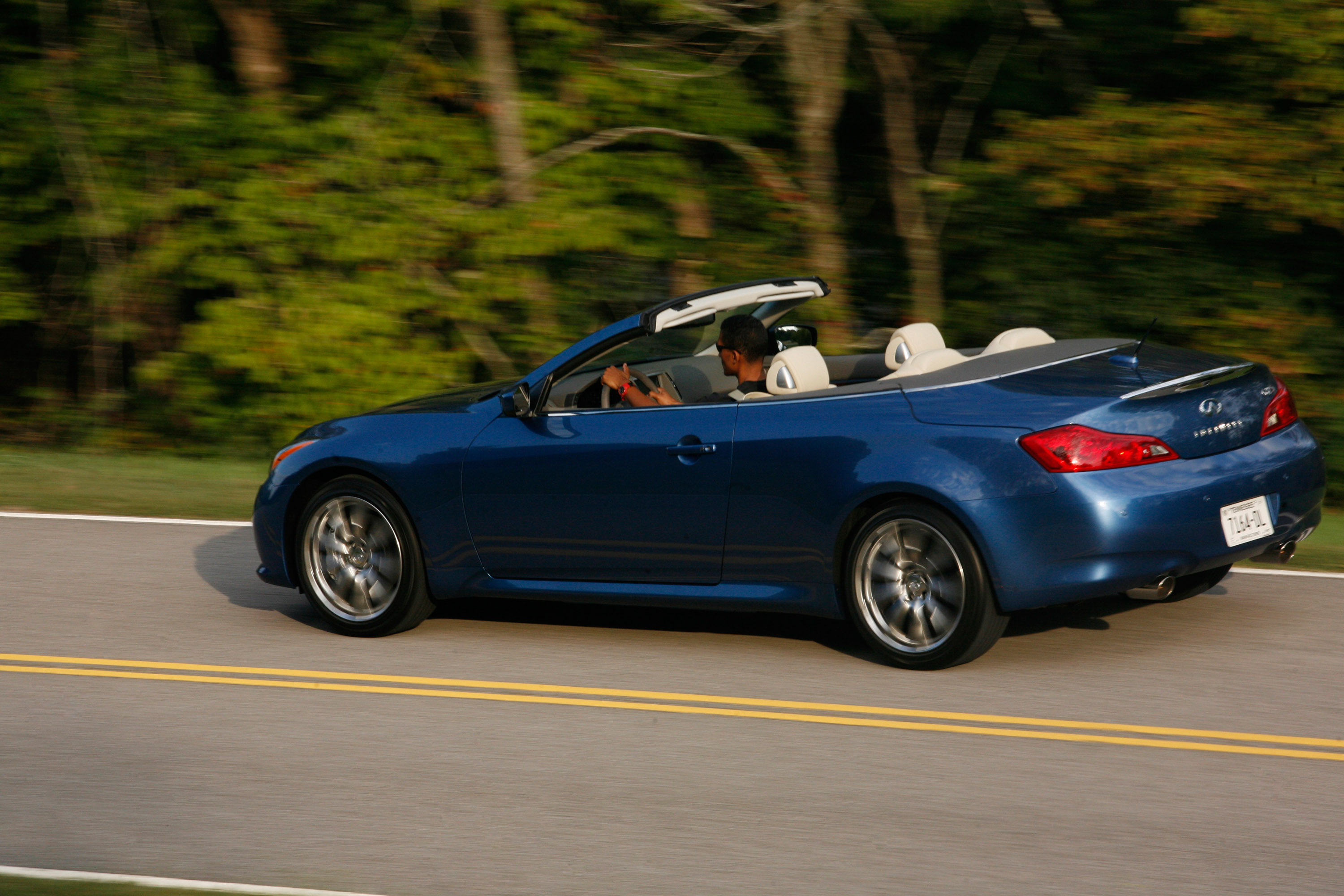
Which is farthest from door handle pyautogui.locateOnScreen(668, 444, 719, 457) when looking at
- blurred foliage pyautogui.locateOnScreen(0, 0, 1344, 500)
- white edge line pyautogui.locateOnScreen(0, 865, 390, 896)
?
blurred foliage pyautogui.locateOnScreen(0, 0, 1344, 500)

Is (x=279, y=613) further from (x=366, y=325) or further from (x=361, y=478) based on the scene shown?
(x=366, y=325)

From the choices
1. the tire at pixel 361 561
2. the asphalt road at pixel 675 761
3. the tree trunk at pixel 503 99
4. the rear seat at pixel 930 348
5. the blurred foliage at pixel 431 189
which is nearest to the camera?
the asphalt road at pixel 675 761

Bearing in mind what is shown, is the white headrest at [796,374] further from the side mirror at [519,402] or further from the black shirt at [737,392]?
the side mirror at [519,402]

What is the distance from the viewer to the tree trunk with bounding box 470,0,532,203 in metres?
14.9

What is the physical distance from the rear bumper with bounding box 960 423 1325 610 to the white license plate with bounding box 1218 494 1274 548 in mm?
31

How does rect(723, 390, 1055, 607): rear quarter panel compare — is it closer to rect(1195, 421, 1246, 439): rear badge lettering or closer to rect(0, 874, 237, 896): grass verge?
rect(1195, 421, 1246, 439): rear badge lettering

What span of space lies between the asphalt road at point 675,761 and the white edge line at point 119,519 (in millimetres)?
2430

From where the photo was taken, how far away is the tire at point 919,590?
240 inches

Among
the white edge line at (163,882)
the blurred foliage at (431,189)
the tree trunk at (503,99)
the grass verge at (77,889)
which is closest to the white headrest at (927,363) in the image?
the white edge line at (163,882)

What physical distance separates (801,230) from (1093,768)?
406 inches

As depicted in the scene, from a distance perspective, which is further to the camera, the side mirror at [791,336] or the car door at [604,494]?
the side mirror at [791,336]

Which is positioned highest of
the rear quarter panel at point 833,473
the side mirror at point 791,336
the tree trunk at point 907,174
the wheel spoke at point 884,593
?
the tree trunk at point 907,174

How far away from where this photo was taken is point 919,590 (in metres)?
6.25

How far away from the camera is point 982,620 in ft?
20.0
